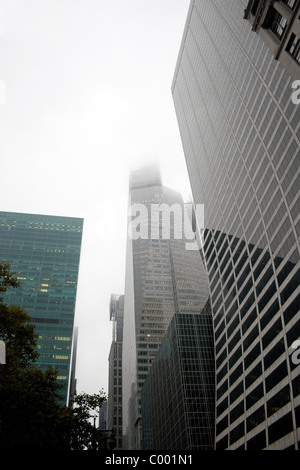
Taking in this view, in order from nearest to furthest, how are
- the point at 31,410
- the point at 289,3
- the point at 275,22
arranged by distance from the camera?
the point at 31,410 < the point at 289,3 < the point at 275,22

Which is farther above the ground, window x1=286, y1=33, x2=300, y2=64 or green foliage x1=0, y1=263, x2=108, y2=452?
window x1=286, y1=33, x2=300, y2=64

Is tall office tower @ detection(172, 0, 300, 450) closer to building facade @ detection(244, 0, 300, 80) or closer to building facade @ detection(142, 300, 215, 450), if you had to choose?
building facade @ detection(244, 0, 300, 80)

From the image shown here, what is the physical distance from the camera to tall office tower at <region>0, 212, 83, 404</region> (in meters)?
135

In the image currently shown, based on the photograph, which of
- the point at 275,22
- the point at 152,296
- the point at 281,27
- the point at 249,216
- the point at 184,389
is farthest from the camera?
the point at 152,296

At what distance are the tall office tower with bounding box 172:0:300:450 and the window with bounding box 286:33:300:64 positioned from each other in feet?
1.47

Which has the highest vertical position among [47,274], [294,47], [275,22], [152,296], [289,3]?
[47,274]

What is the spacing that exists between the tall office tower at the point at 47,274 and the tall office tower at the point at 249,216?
224 ft

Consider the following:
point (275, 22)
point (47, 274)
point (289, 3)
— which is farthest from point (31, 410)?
point (47, 274)

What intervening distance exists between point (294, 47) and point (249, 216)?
134 ft

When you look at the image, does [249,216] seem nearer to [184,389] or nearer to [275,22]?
[275,22]

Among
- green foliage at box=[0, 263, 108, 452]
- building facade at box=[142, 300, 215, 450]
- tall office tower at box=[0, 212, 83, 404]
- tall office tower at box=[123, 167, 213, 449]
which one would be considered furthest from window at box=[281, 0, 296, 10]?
tall office tower at box=[123, 167, 213, 449]

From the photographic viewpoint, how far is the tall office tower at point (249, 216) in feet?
190

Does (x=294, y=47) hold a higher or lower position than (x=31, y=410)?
higher

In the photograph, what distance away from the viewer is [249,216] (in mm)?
76750
